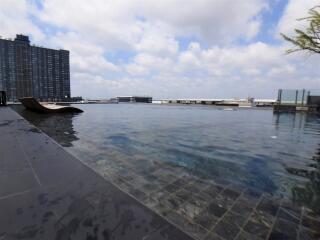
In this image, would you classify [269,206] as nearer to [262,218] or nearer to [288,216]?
[288,216]

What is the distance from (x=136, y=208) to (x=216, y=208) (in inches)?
42.7

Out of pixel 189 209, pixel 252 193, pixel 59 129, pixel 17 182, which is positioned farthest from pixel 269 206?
pixel 59 129

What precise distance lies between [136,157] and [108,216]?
2767mm

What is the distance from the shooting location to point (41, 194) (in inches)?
97.0

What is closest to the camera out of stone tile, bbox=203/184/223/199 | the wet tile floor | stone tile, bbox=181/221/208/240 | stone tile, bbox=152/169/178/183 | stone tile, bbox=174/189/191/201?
stone tile, bbox=181/221/208/240

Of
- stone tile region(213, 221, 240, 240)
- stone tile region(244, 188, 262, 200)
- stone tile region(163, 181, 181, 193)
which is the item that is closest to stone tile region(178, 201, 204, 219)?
stone tile region(213, 221, 240, 240)

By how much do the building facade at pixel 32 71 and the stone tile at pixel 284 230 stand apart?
80750mm

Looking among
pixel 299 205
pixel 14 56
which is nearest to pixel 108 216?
pixel 299 205

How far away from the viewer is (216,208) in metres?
2.46

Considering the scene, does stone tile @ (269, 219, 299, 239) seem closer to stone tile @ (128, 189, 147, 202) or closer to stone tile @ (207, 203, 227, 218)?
stone tile @ (207, 203, 227, 218)

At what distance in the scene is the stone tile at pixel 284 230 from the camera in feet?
6.49

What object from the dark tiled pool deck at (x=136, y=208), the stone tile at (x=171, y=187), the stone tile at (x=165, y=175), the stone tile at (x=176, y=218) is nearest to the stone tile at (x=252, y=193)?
the dark tiled pool deck at (x=136, y=208)

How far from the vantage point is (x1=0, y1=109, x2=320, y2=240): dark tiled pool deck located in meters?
1.87

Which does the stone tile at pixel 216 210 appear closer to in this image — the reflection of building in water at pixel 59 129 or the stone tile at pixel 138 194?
the stone tile at pixel 138 194
